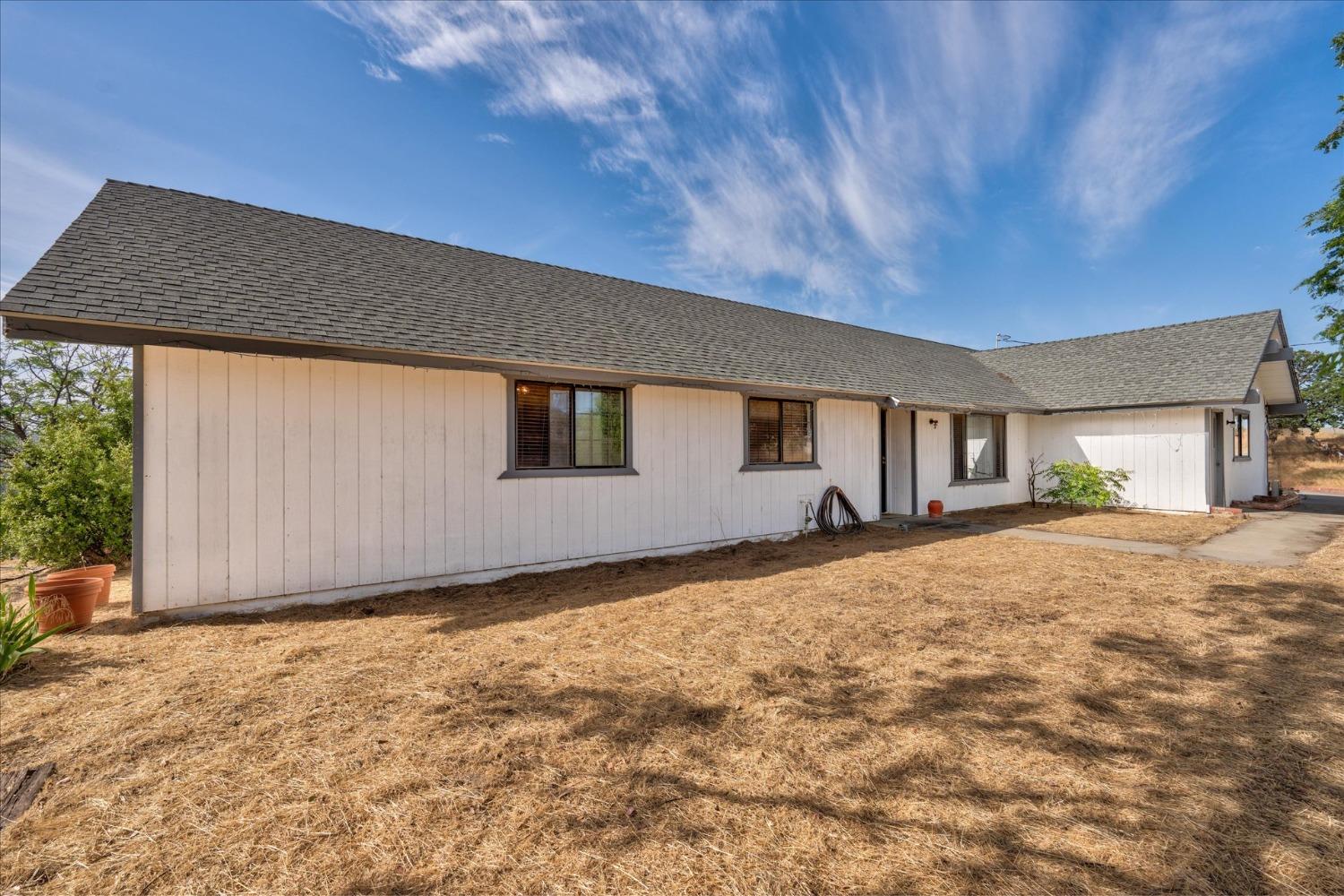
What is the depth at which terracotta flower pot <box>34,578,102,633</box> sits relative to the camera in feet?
16.0

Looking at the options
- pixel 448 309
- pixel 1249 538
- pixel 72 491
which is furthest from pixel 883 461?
pixel 72 491

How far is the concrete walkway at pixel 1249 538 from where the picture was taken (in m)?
8.17

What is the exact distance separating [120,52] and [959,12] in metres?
13.3

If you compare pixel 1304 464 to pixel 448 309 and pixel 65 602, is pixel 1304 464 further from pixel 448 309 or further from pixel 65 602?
pixel 65 602

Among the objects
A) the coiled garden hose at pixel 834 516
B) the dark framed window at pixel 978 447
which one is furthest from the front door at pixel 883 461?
the dark framed window at pixel 978 447

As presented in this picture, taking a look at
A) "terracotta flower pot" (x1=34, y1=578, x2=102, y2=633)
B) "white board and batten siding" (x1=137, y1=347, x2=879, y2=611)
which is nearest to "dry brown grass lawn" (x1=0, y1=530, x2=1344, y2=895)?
"terracotta flower pot" (x1=34, y1=578, x2=102, y2=633)

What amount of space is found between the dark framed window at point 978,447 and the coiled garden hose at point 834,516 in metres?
4.54

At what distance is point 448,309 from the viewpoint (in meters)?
7.33

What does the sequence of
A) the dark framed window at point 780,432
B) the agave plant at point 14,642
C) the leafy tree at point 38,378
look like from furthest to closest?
the leafy tree at point 38,378
the dark framed window at point 780,432
the agave plant at point 14,642

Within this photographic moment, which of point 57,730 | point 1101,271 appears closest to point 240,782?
point 57,730

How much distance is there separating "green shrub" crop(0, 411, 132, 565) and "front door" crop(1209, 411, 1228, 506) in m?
21.7

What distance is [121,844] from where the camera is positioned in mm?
2184

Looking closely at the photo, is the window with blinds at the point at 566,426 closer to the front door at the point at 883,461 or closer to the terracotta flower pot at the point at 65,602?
the terracotta flower pot at the point at 65,602

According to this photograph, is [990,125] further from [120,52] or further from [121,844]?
[121,844]
